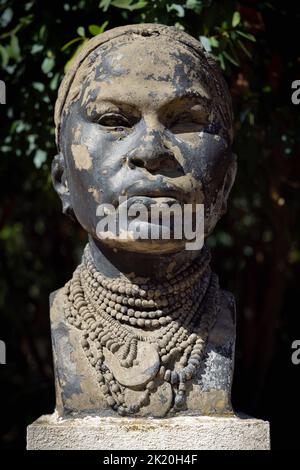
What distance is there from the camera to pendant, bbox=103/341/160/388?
2904mm

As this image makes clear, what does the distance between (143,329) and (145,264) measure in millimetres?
231

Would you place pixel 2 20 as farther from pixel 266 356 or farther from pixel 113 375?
pixel 266 356

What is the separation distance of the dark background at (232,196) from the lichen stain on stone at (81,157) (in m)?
0.86

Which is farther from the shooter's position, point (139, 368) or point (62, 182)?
point (62, 182)

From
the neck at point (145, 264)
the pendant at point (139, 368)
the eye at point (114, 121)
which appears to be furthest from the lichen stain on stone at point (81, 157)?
the pendant at point (139, 368)

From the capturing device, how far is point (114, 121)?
2.90 meters

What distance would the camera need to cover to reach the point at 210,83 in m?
3.02

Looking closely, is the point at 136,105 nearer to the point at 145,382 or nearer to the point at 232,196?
the point at 145,382

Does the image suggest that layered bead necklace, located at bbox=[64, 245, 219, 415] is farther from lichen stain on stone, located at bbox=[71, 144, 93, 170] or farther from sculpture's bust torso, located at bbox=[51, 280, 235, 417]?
lichen stain on stone, located at bbox=[71, 144, 93, 170]

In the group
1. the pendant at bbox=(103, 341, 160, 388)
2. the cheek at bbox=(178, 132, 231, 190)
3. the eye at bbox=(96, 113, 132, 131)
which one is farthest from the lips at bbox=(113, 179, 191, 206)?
the pendant at bbox=(103, 341, 160, 388)

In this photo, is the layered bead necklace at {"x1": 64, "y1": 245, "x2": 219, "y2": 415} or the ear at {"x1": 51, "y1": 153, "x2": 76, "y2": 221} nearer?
the layered bead necklace at {"x1": 64, "y1": 245, "x2": 219, "y2": 415}

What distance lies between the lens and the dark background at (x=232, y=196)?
12.9ft

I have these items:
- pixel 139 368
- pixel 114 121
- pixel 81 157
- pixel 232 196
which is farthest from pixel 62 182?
pixel 232 196

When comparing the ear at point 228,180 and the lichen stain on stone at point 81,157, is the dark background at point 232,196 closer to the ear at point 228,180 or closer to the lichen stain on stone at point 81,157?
the ear at point 228,180
